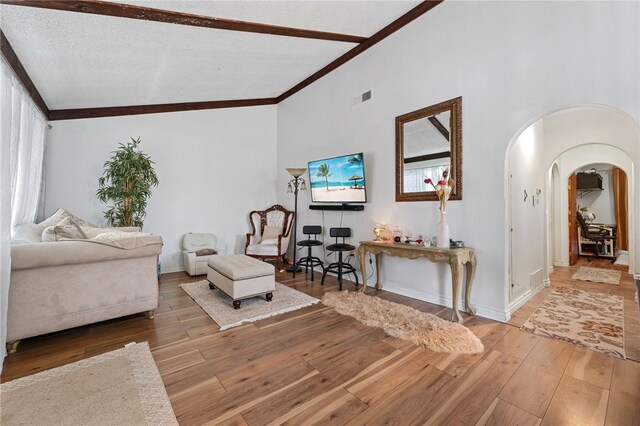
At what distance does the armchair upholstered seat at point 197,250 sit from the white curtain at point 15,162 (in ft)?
6.80

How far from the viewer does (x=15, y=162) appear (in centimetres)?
306

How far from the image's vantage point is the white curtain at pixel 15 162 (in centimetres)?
212

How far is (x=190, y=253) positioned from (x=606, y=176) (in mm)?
10816

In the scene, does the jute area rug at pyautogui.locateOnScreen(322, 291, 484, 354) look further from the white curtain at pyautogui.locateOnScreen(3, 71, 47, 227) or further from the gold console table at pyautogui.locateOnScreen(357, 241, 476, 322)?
the white curtain at pyautogui.locateOnScreen(3, 71, 47, 227)

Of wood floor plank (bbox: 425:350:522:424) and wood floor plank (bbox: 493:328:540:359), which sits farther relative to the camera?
wood floor plank (bbox: 493:328:540:359)

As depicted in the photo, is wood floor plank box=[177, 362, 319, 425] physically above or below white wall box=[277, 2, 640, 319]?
below

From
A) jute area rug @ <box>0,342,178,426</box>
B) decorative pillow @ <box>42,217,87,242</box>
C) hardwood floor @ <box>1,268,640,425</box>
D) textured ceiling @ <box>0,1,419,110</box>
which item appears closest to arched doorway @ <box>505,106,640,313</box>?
hardwood floor @ <box>1,268,640,425</box>

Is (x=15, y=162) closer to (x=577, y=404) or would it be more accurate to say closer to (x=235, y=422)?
(x=235, y=422)

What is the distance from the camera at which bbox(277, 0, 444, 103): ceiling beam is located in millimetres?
3580

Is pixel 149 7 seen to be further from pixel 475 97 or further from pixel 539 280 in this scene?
pixel 539 280

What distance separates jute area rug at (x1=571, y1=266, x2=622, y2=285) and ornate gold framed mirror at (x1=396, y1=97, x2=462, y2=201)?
11.0 ft

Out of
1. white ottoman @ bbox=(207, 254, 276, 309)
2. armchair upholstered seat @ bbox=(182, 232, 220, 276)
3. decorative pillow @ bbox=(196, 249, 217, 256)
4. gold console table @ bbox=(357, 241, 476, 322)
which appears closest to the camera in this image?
gold console table @ bbox=(357, 241, 476, 322)

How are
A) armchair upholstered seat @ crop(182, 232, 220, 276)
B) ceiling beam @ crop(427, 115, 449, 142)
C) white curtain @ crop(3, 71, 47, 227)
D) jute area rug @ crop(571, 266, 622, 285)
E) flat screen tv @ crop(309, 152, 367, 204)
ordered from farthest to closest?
armchair upholstered seat @ crop(182, 232, 220, 276), jute area rug @ crop(571, 266, 622, 285), flat screen tv @ crop(309, 152, 367, 204), ceiling beam @ crop(427, 115, 449, 142), white curtain @ crop(3, 71, 47, 227)

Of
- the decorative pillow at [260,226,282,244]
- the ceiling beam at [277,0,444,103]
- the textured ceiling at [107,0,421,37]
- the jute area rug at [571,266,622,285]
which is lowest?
the jute area rug at [571,266,622,285]
